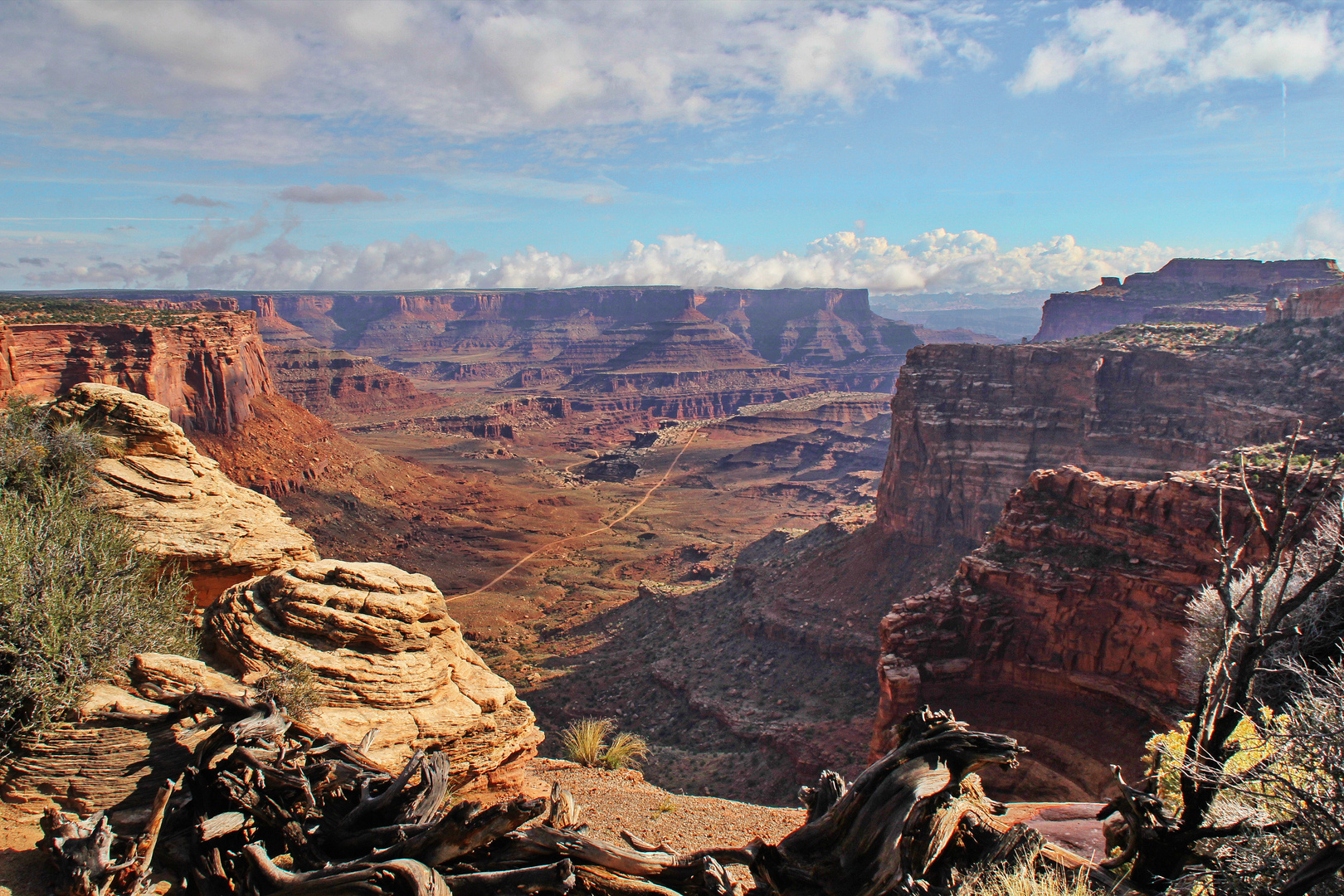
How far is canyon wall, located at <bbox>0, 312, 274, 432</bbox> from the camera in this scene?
4481cm

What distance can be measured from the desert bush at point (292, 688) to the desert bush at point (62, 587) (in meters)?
1.85

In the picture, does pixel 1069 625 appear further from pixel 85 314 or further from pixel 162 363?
pixel 85 314

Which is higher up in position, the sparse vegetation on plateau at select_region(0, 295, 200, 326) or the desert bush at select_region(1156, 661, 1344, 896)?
the sparse vegetation on plateau at select_region(0, 295, 200, 326)

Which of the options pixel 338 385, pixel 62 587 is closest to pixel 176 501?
pixel 62 587

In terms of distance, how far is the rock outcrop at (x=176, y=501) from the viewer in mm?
15539

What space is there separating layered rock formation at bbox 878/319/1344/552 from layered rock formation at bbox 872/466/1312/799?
20.0m

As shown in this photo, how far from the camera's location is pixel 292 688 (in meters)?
12.0

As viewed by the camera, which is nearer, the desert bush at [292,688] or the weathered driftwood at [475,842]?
the weathered driftwood at [475,842]

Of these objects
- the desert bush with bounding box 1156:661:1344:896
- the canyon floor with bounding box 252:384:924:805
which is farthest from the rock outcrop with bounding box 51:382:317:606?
the canyon floor with bounding box 252:384:924:805

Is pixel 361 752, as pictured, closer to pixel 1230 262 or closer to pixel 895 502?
pixel 895 502

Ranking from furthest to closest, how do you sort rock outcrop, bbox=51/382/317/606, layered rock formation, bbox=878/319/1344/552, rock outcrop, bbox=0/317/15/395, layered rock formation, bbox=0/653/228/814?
layered rock formation, bbox=878/319/1344/552 → rock outcrop, bbox=0/317/15/395 → rock outcrop, bbox=51/382/317/606 → layered rock formation, bbox=0/653/228/814

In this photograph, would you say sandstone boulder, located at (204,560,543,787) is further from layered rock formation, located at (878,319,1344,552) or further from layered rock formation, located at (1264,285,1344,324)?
layered rock formation, located at (1264,285,1344,324)

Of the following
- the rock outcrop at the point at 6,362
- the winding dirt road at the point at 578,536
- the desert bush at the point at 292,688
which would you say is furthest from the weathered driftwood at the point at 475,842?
the winding dirt road at the point at 578,536

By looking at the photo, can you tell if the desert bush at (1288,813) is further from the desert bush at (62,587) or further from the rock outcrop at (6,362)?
the rock outcrop at (6,362)
